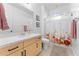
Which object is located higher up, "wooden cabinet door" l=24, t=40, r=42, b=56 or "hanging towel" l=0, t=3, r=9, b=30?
"hanging towel" l=0, t=3, r=9, b=30

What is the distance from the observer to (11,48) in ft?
5.28

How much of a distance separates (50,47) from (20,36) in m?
0.49

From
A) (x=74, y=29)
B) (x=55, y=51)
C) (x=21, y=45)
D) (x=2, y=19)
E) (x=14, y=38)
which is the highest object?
(x=2, y=19)

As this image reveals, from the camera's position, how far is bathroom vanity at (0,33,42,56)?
1564 mm

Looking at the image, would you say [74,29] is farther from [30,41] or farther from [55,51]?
[30,41]

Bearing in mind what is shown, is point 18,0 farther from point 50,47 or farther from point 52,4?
point 50,47

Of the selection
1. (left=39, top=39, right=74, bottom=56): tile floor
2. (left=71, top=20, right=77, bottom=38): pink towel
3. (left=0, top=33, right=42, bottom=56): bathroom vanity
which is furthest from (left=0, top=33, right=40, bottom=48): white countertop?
(left=71, top=20, right=77, bottom=38): pink towel

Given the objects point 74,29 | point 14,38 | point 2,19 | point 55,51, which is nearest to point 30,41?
point 14,38

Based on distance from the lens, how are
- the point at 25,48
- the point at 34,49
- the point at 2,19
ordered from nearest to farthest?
1. the point at 2,19
2. the point at 25,48
3. the point at 34,49

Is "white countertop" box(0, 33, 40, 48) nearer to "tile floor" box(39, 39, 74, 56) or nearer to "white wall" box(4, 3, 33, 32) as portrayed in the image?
"white wall" box(4, 3, 33, 32)

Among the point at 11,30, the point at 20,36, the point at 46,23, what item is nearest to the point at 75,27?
the point at 46,23

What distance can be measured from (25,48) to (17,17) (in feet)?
1.53

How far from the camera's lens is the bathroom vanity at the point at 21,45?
1.56 metres

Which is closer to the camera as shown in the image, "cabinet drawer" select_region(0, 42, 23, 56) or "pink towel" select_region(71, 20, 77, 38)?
"cabinet drawer" select_region(0, 42, 23, 56)
